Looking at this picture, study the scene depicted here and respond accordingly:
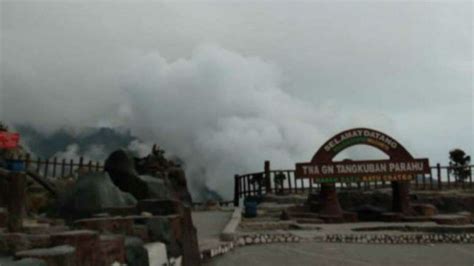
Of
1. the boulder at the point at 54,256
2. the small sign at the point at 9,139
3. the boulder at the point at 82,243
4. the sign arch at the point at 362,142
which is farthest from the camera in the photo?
the sign arch at the point at 362,142

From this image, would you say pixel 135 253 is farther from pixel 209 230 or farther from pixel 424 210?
pixel 424 210

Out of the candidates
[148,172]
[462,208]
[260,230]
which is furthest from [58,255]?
[462,208]

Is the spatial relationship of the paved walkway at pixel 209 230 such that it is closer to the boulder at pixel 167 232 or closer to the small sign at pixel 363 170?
the boulder at pixel 167 232

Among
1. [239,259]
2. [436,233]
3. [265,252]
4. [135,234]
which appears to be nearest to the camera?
[135,234]

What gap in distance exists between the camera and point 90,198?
1057cm

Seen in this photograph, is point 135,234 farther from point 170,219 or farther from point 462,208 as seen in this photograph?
point 462,208

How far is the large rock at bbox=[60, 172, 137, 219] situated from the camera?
1040 centimetres

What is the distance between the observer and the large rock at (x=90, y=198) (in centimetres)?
1040

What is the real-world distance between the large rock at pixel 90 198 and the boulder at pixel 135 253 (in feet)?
14.9

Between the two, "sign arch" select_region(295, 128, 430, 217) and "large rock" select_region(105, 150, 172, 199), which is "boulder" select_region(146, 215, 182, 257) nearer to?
"large rock" select_region(105, 150, 172, 199)

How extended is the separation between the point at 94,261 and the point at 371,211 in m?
18.5

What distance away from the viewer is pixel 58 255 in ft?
12.5

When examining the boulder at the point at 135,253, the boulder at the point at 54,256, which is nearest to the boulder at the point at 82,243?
the boulder at the point at 54,256

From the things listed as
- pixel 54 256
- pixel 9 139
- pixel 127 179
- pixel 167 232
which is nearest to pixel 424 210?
pixel 127 179
